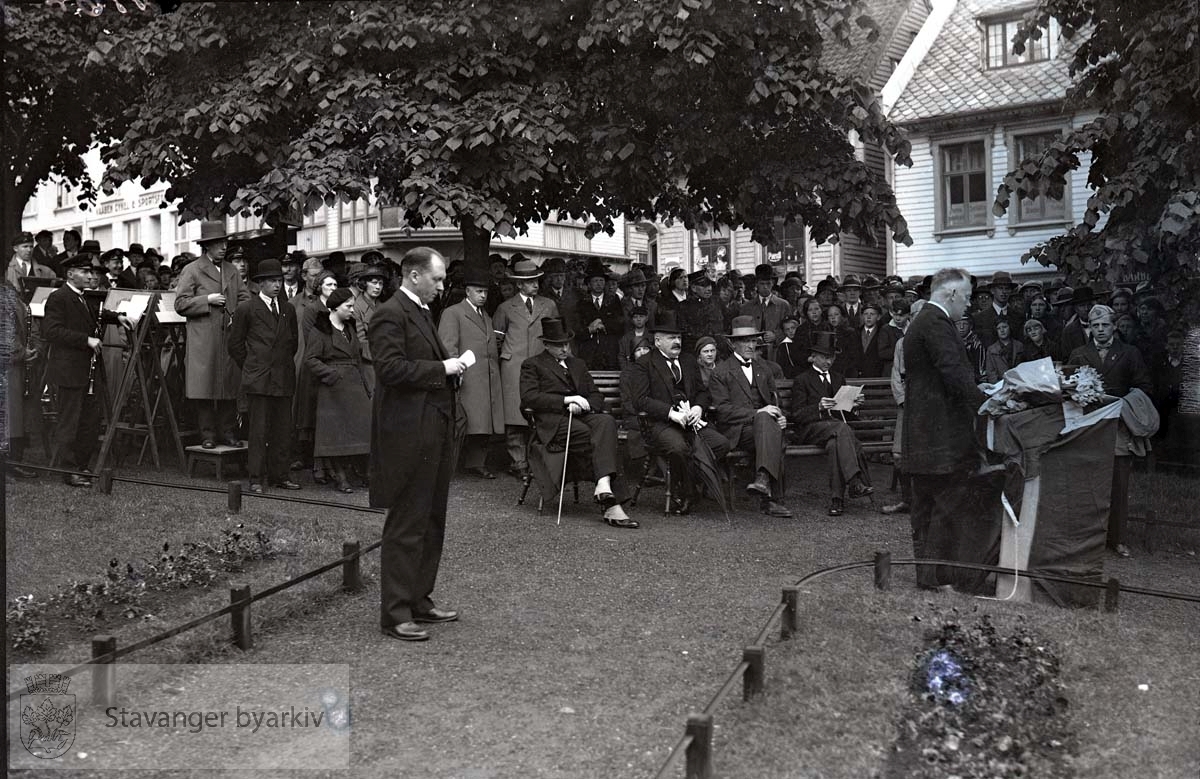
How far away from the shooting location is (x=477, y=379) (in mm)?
11352

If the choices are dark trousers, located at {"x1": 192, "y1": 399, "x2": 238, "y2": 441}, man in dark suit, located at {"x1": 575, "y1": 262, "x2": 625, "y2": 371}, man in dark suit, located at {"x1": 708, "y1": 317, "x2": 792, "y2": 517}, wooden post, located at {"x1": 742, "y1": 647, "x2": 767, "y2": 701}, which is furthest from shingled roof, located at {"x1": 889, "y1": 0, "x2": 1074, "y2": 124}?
wooden post, located at {"x1": 742, "y1": 647, "x2": 767, "y2": 701}

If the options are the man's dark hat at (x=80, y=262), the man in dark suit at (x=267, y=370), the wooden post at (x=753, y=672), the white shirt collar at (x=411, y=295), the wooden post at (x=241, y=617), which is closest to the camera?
the wooden post at (x=753, y=672)

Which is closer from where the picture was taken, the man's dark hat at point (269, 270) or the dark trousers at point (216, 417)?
the man's dark hat at point (269, 270)

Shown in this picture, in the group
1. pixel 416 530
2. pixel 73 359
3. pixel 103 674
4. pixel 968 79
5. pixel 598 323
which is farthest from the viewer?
pixel 968 79

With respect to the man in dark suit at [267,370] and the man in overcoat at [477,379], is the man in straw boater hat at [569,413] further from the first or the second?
the man in dark suit at [267,370]

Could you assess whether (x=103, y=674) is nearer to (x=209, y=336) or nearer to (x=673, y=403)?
(x=673, y=403)

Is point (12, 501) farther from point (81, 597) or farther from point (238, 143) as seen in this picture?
point (238, 143)

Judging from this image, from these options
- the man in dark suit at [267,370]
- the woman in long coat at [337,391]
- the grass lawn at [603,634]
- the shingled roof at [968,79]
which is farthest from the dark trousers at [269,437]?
the shingled roof at [968,79]

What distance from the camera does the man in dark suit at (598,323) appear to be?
41.5ft

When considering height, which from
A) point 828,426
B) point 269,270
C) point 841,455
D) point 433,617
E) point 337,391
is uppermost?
point 269,270

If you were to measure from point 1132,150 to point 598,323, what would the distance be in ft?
18.0

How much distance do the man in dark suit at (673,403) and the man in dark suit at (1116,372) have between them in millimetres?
3046

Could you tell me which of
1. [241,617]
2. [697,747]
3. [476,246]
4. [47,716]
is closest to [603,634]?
[241,617]

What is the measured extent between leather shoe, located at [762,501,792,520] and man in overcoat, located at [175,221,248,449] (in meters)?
5.04
